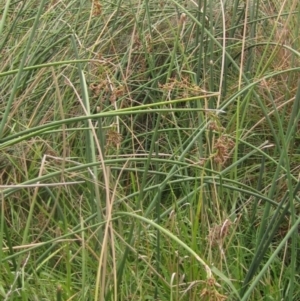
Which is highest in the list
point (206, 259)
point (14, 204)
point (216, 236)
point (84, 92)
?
point (84, 92)

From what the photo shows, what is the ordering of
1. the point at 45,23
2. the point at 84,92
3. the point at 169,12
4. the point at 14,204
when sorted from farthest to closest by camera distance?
the point at 169,12, the point at 45,23, the point at 14,204, the point at 84,92

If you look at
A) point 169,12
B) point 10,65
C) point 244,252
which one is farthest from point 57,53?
point 244,252

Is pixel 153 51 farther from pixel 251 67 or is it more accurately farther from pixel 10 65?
pixel 10 65

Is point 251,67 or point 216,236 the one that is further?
point 251,67

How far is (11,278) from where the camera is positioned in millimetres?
1228

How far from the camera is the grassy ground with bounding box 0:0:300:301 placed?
44.3 inches

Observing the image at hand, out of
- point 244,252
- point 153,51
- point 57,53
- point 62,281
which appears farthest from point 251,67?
point 62,281

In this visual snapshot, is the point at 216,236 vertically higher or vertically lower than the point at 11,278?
higher

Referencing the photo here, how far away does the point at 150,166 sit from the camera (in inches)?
70.4

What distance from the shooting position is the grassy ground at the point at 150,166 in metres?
1.12

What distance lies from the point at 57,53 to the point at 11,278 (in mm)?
931

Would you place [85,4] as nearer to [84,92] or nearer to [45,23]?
[45,23]

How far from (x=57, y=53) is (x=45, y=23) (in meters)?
0.17

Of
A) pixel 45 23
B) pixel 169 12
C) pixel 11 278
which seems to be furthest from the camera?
pixel 169 12
